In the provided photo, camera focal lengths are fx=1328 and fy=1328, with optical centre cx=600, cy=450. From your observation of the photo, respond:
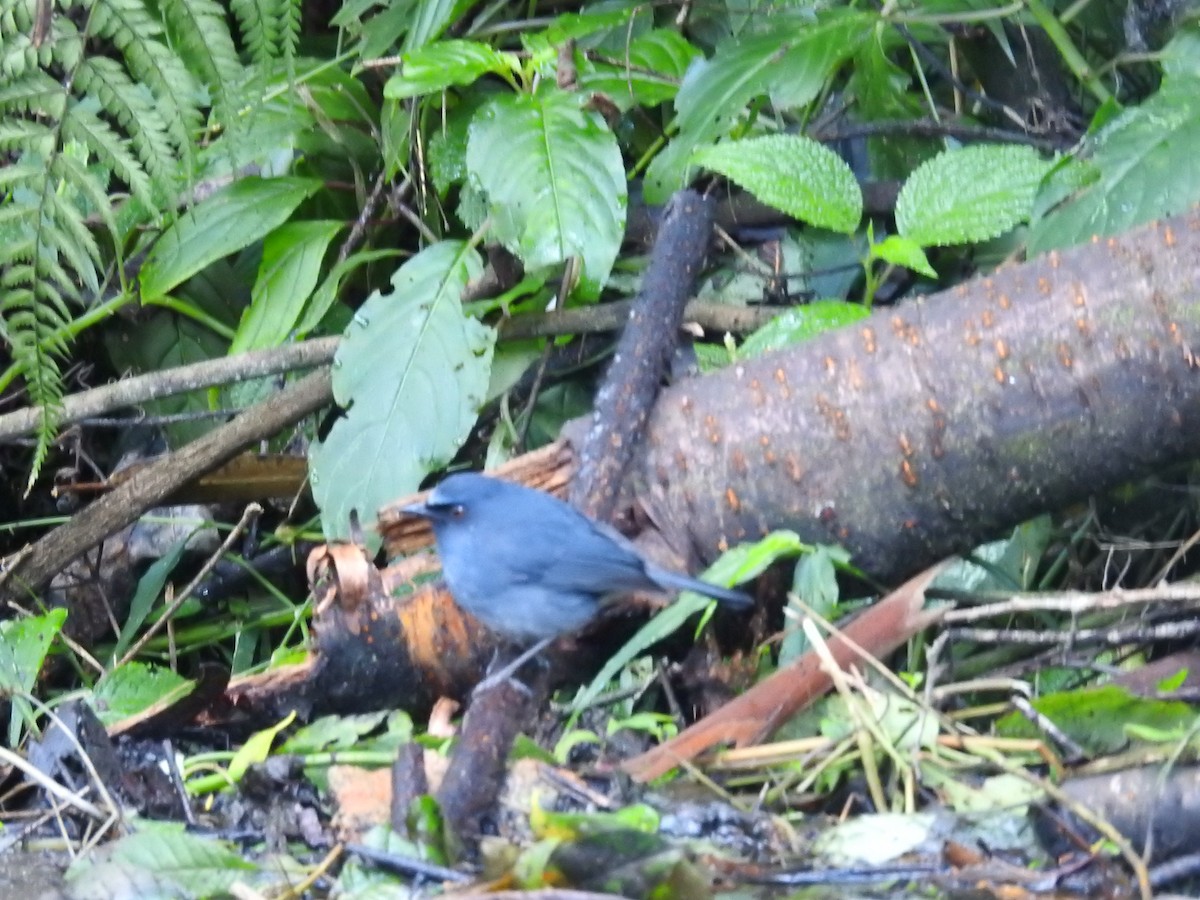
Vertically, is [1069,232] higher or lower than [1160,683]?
higher

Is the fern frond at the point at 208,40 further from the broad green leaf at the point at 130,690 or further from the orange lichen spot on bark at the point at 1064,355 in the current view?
the orange lichen spot on bark at the point at 1064,355

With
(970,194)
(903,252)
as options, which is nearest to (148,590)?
(903,252)

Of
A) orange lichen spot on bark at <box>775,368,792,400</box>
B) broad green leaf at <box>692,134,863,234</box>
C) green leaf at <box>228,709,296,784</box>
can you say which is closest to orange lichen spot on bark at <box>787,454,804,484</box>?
orange lichen spot on bark at <box>775,368,792,400</box>

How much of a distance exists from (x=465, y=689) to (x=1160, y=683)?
→ 122 cm

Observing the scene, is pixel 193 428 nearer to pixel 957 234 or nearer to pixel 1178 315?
pixel 957 234

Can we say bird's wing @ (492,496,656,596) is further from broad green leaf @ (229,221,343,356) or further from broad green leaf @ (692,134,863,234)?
broad green leaf @ (229,221,343,356)

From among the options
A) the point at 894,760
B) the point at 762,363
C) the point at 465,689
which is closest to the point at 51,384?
the point at 465,689

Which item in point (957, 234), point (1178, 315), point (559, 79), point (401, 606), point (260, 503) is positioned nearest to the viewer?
point (1178, 315)

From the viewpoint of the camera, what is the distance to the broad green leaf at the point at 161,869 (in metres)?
1.73

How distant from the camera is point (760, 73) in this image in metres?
2.96

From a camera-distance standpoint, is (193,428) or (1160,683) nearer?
(1160,683)

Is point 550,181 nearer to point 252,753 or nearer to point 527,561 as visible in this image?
point 527,561

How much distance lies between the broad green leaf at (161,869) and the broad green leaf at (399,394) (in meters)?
0.90

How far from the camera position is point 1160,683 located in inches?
80.1
